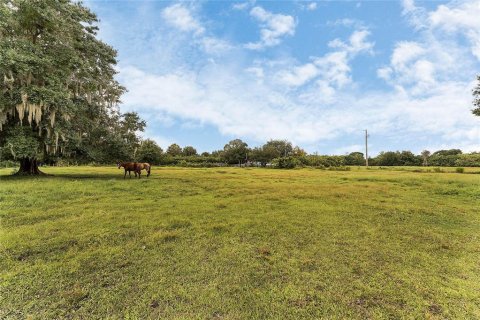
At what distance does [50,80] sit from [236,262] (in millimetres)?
17313

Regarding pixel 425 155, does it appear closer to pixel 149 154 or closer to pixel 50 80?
pixel 149 154

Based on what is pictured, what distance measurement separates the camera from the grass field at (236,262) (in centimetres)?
375

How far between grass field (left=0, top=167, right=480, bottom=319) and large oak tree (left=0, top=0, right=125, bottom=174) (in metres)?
7.90

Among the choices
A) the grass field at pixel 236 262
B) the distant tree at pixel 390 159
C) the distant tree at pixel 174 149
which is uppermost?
the distant tree at pixel 174 149

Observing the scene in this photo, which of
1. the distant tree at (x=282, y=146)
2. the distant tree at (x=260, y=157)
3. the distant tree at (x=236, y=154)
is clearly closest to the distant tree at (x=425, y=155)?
the distant tree at (x=282, y=146)

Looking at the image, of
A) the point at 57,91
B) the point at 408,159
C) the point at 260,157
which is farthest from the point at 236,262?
the point at 408,159

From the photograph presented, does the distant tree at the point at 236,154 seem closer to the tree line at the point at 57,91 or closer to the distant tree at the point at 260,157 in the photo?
the distant tree at the point at 260,157

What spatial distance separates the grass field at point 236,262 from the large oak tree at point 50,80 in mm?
7897

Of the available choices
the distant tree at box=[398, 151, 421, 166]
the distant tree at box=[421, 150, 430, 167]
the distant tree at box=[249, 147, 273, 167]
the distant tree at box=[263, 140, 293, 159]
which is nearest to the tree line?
the distant tree at box=[249, 147, 273, 167]

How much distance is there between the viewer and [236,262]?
513cm

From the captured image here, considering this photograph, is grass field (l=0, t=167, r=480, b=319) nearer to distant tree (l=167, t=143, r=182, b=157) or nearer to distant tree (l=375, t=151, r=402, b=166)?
distant tree (l=375, t=151, r=402, b=166)

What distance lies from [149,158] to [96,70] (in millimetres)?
46703

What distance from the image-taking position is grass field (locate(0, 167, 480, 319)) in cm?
Result: 375

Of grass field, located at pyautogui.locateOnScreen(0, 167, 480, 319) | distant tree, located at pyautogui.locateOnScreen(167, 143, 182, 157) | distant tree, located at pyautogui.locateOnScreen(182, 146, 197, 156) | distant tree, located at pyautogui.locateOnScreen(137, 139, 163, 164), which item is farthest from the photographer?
distant tree, located at pyautogui.locateOnScreen(182, 146, 197, 156)
